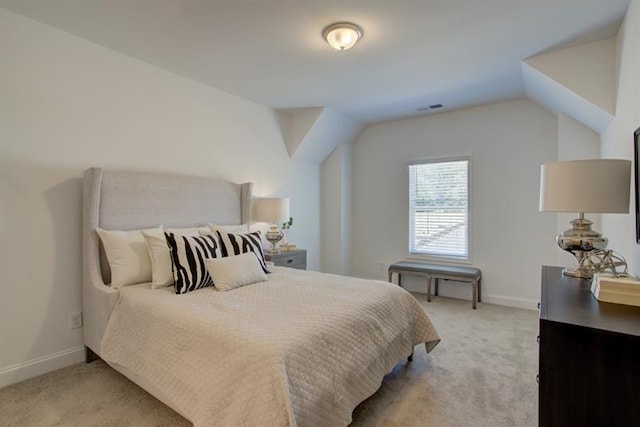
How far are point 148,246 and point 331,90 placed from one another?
2.44m

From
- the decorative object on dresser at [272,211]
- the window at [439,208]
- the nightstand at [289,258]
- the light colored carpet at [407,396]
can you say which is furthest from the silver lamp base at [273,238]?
the window at [439,208]

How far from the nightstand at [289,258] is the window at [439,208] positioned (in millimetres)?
1701

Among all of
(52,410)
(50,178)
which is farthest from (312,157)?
(52,410)

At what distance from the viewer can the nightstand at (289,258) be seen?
363 cm

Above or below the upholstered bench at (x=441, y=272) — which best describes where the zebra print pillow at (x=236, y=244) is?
above

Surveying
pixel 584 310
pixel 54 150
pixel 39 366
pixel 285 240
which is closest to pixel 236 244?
pixel 54 150

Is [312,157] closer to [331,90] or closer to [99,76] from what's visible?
[331,90]

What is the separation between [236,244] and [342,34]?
1.80 metres

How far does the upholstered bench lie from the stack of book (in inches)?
93.7

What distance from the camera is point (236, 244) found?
2.63 metres

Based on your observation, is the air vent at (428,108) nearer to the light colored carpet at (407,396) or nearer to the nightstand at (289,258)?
the nightstand at (289,258)

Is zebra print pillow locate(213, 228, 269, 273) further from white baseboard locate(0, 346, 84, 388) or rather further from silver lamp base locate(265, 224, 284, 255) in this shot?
white baseboard locate(0, 346, 84, 388)

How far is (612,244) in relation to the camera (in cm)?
250

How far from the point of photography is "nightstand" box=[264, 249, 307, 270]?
3.63 m
